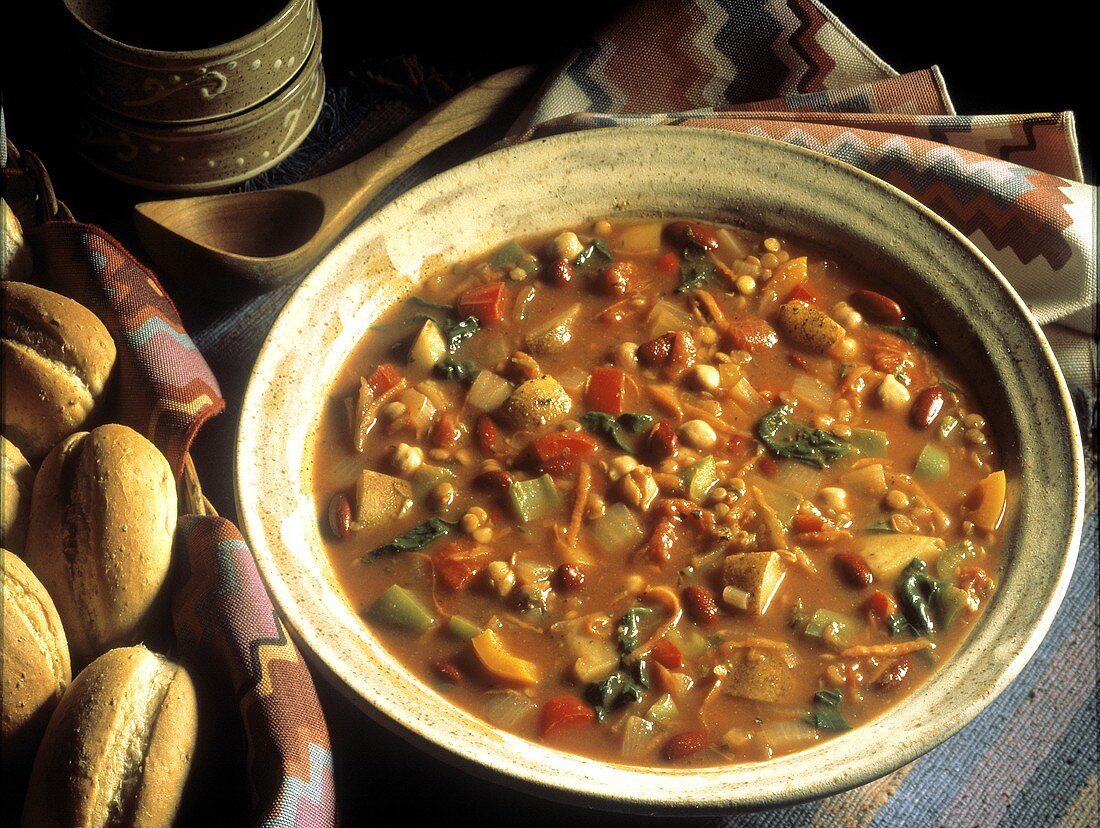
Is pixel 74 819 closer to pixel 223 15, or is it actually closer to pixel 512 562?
pixel 512 562

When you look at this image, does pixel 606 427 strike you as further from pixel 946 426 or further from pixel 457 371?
pixel 946 426

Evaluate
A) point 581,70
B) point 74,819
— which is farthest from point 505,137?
point 74,819

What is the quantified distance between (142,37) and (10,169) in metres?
1.11

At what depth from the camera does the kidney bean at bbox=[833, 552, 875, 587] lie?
3.81 metres

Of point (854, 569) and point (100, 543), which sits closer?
point (100, 543)

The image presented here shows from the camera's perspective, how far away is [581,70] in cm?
545

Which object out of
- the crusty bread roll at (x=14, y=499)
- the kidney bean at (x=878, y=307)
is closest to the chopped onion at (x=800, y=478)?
the kidney bean at (x=878, y=307)

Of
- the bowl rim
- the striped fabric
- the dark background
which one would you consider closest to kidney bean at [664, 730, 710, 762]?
the striped fabric

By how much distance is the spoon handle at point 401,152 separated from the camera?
16.6ft

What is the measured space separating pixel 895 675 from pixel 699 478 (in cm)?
92

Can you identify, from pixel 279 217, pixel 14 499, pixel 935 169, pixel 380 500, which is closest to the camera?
pixel 14 499

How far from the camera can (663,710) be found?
3.61 metres

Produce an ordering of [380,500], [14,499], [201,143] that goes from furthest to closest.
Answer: [201,143]
[380,500]
[14,499]

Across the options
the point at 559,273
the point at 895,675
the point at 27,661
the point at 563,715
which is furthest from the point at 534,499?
the point at 27,661
